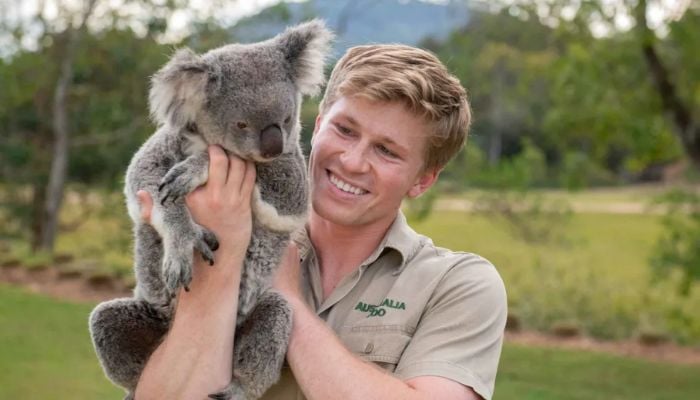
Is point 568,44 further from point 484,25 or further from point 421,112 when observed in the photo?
point 421,112

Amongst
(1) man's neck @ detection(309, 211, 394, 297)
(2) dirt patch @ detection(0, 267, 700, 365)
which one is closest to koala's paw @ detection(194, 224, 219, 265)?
(1) man's neck @ detection(309, 211, 394, 297)

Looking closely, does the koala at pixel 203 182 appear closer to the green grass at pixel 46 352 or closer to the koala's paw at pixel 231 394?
the koala's paw at pixel 231 394

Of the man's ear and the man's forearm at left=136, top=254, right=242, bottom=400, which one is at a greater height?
the man's ear

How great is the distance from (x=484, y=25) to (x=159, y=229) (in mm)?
11829

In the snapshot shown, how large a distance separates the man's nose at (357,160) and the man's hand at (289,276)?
0.33 meters

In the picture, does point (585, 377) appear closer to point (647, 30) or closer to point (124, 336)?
point (647, 30)

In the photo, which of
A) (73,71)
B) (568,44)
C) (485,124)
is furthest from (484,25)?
(485,124)

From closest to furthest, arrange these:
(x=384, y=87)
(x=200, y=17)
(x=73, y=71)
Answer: (x=384, y=87), (x=200, y=17), (x=73, y=71)

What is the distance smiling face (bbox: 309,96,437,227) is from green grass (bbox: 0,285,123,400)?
4.98 m

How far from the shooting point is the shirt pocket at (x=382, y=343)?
220cm

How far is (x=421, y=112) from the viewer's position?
7.33 ft

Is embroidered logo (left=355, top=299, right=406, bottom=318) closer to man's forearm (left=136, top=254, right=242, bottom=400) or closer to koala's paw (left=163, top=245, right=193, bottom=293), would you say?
man's forearm (left=136, top=254, right=242, bottom=400)

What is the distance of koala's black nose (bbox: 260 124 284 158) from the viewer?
2.31 m

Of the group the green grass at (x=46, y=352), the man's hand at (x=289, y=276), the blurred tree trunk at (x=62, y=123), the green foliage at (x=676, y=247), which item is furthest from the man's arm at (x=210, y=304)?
the blurred tree trunk at (x=62, y=123)
